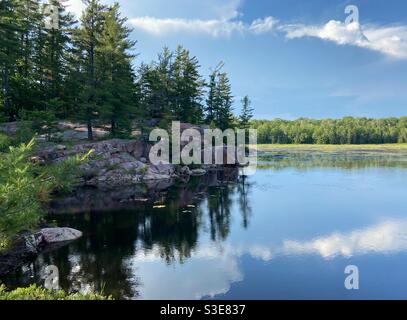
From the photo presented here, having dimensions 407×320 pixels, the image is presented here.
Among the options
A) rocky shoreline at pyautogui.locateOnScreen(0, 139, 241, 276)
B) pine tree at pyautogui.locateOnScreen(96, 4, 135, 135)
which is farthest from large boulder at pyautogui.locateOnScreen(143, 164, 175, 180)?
pine tree at pyautogui.locateOnScreen(96, 4, 135, 135)

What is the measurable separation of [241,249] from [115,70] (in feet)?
124

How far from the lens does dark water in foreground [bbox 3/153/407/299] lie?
14961 millimetres

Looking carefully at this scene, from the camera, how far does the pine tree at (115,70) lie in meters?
46.2

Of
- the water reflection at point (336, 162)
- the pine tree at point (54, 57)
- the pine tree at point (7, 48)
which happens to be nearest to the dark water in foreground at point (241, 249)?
the pine tree at point (7, 48)

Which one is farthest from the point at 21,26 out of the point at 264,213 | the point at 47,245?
the point at 264,213

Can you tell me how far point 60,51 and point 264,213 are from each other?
126ft

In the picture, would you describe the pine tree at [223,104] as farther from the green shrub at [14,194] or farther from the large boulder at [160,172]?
the green shrub at [14,194]

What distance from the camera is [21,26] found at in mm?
42844

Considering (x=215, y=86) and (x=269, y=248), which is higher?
(x=215, y=86)

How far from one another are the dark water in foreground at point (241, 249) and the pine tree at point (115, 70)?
1749cm

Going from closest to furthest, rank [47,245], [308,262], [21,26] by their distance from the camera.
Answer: [308,262] < [47,245] < [21,26]

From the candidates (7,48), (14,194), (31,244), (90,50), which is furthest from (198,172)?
(14,194)
